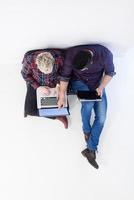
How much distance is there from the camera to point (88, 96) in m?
2.39

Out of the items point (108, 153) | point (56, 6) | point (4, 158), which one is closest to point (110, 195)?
point (108, 153)

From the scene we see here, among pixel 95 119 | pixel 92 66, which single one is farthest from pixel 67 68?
pixel 95 119

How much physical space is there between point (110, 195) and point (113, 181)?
12cm

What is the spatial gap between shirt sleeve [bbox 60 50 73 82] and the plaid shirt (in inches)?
1.6

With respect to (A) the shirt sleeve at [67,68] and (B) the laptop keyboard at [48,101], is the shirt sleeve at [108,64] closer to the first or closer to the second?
(A) the shirt sleeve at [67,68]

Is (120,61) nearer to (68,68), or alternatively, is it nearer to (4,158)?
(68,68)

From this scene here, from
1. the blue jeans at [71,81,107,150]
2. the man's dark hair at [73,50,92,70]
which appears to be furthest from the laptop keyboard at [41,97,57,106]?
the man's dark hair at [73,50,92,70]

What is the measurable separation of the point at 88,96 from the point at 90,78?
0.13m

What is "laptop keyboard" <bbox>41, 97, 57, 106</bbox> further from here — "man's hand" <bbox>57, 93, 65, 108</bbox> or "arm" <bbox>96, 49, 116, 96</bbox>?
"arm" <bbox>96, 49, 116, 96</bbox>

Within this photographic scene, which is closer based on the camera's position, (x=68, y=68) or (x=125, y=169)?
(x=68, y=68)

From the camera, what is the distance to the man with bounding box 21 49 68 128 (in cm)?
219

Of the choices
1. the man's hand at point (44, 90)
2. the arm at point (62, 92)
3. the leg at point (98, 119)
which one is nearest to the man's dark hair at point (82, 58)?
the arm at point (62, 92)

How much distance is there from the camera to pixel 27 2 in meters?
1.74

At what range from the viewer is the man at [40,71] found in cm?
219
